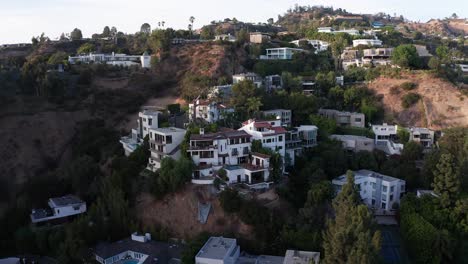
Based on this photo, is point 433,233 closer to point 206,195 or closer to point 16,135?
point 206,195

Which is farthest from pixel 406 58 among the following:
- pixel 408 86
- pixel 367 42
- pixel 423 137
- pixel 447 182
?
pixel 447 182

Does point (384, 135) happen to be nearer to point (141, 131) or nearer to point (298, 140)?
point (298, 140)

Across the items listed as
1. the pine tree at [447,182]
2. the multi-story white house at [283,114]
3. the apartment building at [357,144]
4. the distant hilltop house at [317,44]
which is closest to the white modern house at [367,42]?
the distant hilltop house at [317,44]

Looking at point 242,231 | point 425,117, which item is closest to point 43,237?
point 242,231

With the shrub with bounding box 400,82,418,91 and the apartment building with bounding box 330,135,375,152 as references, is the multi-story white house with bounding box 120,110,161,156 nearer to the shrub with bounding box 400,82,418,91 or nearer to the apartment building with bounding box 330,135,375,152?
the apartment building with bounding box 330,135,375,152

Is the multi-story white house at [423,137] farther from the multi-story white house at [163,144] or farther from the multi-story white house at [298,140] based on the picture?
the multi-story white house at [163,144]

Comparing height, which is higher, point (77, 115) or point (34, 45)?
point (34, 45)

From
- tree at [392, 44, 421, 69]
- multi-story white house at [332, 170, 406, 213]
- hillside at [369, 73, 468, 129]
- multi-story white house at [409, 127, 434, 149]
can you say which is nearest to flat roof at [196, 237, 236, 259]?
multi-story white house at [332, 170, 406, 213]
